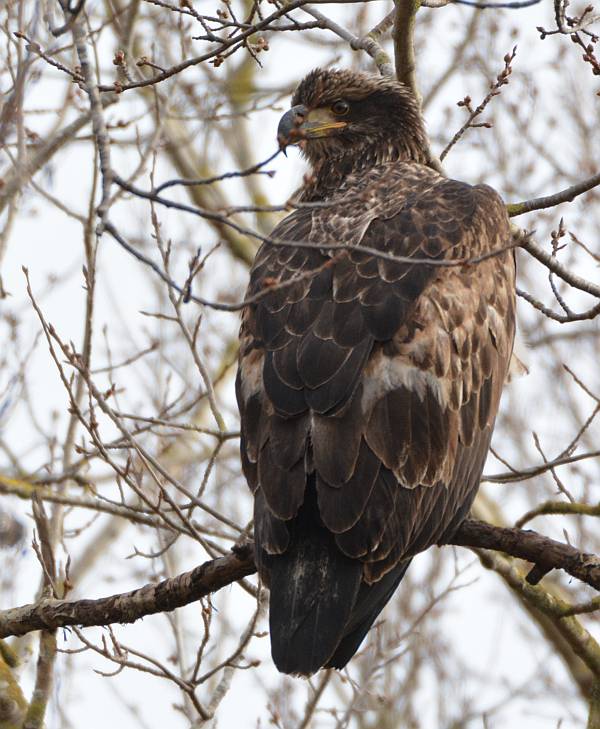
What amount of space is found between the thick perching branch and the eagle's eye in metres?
3.04

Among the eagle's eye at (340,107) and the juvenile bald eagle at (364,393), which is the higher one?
the eagle's eye at (340,107)

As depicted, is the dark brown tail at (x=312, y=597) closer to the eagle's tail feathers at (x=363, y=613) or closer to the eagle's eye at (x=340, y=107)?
the eagle's tail feathers at (x=363, y=613)

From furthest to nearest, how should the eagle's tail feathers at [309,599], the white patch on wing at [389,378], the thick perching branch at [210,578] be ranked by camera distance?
the thick perching branch at [210,578]
the white patch on wing at [389,378]
the eagle's tail feathers at [309,599]

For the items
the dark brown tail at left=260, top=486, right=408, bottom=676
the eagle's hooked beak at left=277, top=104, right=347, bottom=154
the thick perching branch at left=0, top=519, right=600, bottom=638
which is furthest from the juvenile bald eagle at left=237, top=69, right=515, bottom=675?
the eagle's hooked beak at left=277, top=104, right=347, bottom=154

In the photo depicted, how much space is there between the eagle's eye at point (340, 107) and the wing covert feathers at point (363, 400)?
153 cm

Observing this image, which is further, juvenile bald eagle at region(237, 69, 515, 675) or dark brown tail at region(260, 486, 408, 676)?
juvenile bald eagle at region(237, 69, 515, 675)

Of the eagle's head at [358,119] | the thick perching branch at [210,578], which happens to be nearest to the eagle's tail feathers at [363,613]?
the thick perching branch at [210,578]

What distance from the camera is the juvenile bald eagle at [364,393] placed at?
5172 mm

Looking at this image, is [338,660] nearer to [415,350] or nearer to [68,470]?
[415,350]

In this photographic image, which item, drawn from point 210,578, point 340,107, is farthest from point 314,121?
point 210,578

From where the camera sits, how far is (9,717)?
5.80 metres

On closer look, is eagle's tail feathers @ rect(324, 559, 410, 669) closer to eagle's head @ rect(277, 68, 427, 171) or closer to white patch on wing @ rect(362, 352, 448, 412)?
white patch on wing @ rect(362, 352, 448, 412)

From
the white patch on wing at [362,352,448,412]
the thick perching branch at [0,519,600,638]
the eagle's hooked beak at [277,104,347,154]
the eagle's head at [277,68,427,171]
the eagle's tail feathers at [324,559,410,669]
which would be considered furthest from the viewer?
the eagle's head at [277,68,427,171]

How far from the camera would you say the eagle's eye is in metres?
7.78
